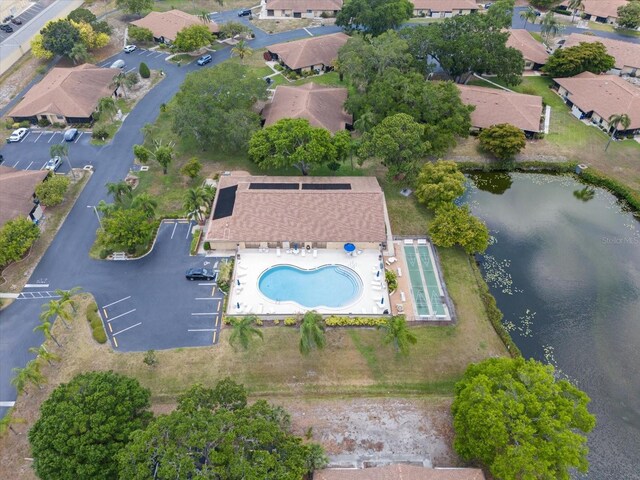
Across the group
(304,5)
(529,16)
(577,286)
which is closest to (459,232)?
(577,286)

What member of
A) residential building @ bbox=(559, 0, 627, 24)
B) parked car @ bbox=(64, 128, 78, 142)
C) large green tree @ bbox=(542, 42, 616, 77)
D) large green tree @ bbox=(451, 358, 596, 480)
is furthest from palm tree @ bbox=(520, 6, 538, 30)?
parked car @ bbox=(64, 128, 78, 142)

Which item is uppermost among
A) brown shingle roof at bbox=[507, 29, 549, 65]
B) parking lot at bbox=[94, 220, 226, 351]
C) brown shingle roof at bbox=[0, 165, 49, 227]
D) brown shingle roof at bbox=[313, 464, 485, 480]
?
brown shingle roof at bbox=[0, 165, 49, 227]

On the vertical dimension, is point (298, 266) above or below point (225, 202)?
below

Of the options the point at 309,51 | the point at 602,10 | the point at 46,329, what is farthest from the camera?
the point at 602,10

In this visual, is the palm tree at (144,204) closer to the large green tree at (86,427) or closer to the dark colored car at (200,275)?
the dark colored car at (200,275)

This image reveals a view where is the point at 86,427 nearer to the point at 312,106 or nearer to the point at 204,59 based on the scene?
the point at 312,106

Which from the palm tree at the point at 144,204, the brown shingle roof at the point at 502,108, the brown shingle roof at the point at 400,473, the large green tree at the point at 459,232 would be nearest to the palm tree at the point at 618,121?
the brown shingle roof at the point at 502,108

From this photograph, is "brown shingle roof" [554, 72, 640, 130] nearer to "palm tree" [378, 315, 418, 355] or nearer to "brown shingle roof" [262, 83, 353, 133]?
"brown shingle roof" [262, 83, 353, 133]
